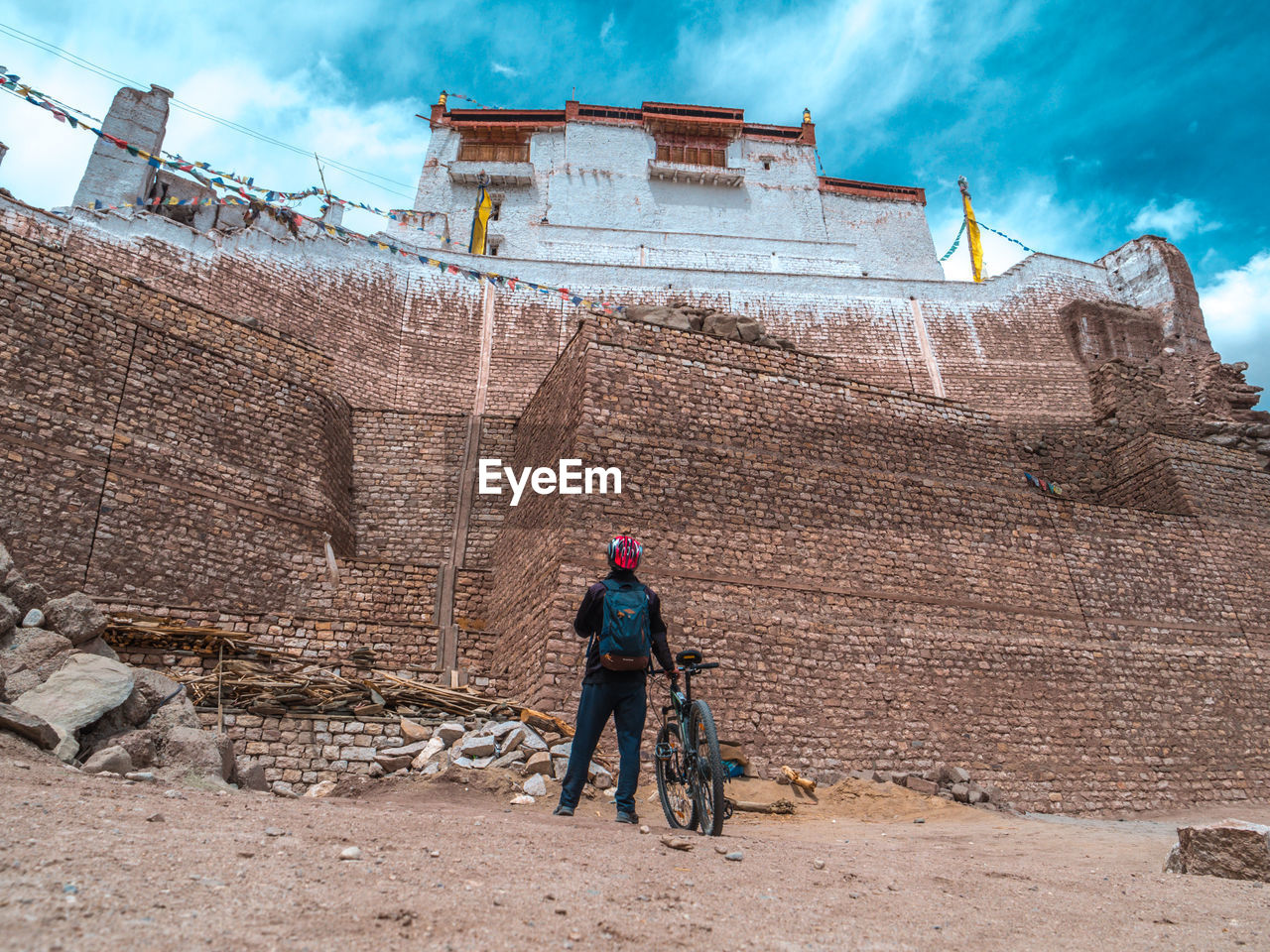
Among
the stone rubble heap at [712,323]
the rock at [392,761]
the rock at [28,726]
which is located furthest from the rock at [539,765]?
the stone rubble heap at [712,323]

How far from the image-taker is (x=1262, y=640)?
11.6m

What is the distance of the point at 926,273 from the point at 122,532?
2595 centimetres

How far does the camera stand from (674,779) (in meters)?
4.57

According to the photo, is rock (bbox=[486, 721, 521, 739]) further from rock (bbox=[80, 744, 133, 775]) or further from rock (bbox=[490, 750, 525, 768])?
rock (bbox=[80, 744, 133, 775])

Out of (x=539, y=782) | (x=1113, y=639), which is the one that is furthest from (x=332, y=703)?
(x=1113, y=639)

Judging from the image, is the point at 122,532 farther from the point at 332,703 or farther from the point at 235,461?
the point at 332,703

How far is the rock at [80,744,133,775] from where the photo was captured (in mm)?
4543

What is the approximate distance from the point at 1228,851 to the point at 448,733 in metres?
5.06

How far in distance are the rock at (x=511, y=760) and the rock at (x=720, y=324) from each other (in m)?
7.06

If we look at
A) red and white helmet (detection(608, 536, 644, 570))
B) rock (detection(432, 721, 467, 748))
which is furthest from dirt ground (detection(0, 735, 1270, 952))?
rock (detection(432, 721, 467, 748))

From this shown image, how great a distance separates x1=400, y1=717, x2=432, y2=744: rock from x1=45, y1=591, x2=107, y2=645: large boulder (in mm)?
2469

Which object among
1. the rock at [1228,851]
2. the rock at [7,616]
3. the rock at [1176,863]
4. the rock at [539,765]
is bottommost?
the rock at [1176,863]

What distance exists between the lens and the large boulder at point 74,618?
6.31 meters

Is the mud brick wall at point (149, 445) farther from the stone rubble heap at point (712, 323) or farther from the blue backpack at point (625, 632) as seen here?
the blue backpack at point (625, 632)
